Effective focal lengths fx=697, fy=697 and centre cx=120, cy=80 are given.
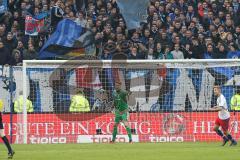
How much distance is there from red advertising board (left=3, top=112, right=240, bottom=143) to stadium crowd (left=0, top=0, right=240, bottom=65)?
2686 millimetres

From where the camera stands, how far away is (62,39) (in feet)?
89.8

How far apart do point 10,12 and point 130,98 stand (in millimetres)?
6273

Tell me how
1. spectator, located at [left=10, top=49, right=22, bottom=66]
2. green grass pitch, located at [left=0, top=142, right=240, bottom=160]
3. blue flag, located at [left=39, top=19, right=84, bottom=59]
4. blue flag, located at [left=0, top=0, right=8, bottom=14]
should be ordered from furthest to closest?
blue flag, located at [left=0, top=0, right=8, bottom=14] → blue flag, located at [left=39, top=19, right=84, bottom=59] → spectator, located at [left=10, top=49, right=22, bottom=66] → green grass pitch, located at [left=0, top=142, right=240, bottom=160]

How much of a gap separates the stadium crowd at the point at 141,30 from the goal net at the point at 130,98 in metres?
1.15

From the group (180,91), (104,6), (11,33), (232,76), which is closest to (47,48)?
(11,33)

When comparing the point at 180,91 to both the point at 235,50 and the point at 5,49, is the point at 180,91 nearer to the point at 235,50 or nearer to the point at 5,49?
the point at 235,50

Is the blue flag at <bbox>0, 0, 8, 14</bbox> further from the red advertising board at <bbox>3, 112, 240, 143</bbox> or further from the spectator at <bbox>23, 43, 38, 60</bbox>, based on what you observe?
the red advertising board at <bbox>3, 112, 240, 143</bbox>

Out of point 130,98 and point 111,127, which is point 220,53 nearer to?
point 130,98

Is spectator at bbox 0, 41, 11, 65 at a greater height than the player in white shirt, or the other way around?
spectator at bbox 0, 41, 11, 65

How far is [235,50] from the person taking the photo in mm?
27453

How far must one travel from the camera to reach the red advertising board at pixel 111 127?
2498cm

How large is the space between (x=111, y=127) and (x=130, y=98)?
1305 millimetres

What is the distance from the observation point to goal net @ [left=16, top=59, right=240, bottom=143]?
25.2 m

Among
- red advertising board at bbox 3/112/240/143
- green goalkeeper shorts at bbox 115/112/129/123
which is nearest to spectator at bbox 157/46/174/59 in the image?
red advertising board at bbox 3/112/240/143
